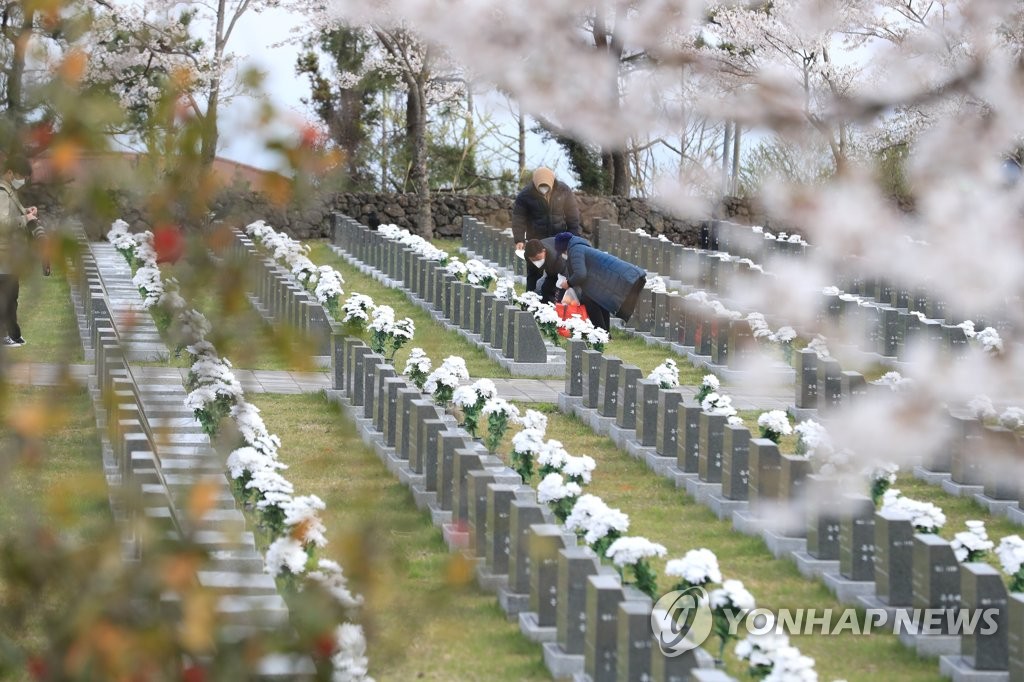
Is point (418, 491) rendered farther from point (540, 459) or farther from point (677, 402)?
point (677, 402)

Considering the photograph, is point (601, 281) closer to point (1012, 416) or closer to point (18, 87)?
point (1012, 416)

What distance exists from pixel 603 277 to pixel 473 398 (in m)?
5.79

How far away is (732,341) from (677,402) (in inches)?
176

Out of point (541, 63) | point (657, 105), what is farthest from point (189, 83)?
point (657, 105)

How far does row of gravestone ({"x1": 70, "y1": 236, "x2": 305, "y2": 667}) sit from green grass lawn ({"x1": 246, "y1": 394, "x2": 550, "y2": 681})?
21cm

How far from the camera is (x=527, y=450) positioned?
31.7ft

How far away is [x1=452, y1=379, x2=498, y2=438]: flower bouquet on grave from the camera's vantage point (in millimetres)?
11016

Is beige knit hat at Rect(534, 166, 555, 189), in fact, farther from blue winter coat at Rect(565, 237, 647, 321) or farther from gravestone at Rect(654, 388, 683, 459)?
gravestone at Rect(654, 388, 683, 459)

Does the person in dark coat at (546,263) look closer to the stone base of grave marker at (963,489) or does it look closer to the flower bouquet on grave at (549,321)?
the flower bouquet on grave at (549,321)

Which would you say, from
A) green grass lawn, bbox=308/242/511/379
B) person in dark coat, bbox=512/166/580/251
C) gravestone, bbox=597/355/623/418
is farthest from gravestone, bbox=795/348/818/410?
person in dark coat, bbox=512/166/580/251

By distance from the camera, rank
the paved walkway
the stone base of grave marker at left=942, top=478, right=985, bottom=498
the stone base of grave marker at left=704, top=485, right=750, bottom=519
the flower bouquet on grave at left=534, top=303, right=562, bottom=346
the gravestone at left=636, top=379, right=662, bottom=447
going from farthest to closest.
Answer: the flower bouquet on grave at left=534, top=303, right=562, bottom=346, the paved walkway, the gravestone at left=636, top=379, right=662, bottom=447, the stone base of grave marker at left=942, top=478, right=985, bottom=498, the stone base of grave marker at left=704, top=485, right=750, bottom=519

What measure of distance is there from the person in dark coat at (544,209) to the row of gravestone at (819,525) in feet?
23.2

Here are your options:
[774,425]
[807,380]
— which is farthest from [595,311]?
[774,425]

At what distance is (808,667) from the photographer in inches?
231
